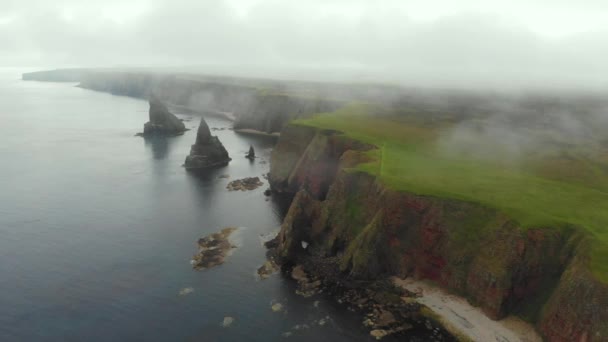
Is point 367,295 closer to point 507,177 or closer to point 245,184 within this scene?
point 507,177

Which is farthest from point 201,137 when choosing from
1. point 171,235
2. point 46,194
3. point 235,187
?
point 171,235

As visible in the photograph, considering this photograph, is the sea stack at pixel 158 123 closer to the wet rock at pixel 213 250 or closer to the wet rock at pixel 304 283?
the wet rock at pixel 213 250

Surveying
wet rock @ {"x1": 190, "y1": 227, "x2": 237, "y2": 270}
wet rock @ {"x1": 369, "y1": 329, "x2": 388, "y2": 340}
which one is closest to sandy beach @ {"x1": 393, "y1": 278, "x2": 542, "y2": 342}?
wet rock @ {"x1": 369, "y1": 329, "x2": 388, "y2": 340}

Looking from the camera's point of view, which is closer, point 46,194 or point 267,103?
point 46,194

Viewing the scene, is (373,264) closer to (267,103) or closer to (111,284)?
(111,284)

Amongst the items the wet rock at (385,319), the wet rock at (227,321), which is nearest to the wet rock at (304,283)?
the wet rock at (385,319)

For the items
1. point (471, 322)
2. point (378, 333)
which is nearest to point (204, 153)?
point (378, 333)
